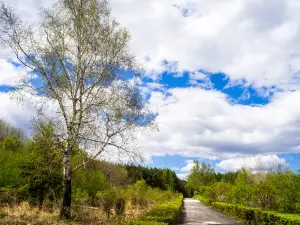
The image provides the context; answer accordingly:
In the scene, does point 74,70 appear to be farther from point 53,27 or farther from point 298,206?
point 298,206

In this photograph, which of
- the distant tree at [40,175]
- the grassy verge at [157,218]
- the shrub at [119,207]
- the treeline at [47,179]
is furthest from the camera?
the distant tree at [40,175]

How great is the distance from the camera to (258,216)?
17.5m

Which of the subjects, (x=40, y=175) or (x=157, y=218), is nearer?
(x=157, y=218)

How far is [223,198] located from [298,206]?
2659 cm

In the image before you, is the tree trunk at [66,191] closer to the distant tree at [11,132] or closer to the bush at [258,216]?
the bush at [258,216]

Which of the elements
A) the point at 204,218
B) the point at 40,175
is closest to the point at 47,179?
the point at 40,175

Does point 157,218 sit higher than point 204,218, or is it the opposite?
point 157,218

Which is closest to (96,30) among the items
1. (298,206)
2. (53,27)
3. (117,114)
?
(53,27)

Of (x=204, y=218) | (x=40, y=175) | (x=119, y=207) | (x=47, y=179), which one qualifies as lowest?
(x=204, y=218)

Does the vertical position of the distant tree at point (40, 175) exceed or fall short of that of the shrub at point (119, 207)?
it exceeds it

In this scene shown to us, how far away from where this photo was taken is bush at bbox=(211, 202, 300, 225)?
42.6ft

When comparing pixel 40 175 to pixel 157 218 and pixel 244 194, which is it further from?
pixel 244 194

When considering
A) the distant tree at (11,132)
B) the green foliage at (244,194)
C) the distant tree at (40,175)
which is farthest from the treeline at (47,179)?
the distant tree at (11,132)

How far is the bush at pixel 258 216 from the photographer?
13.0 metres
